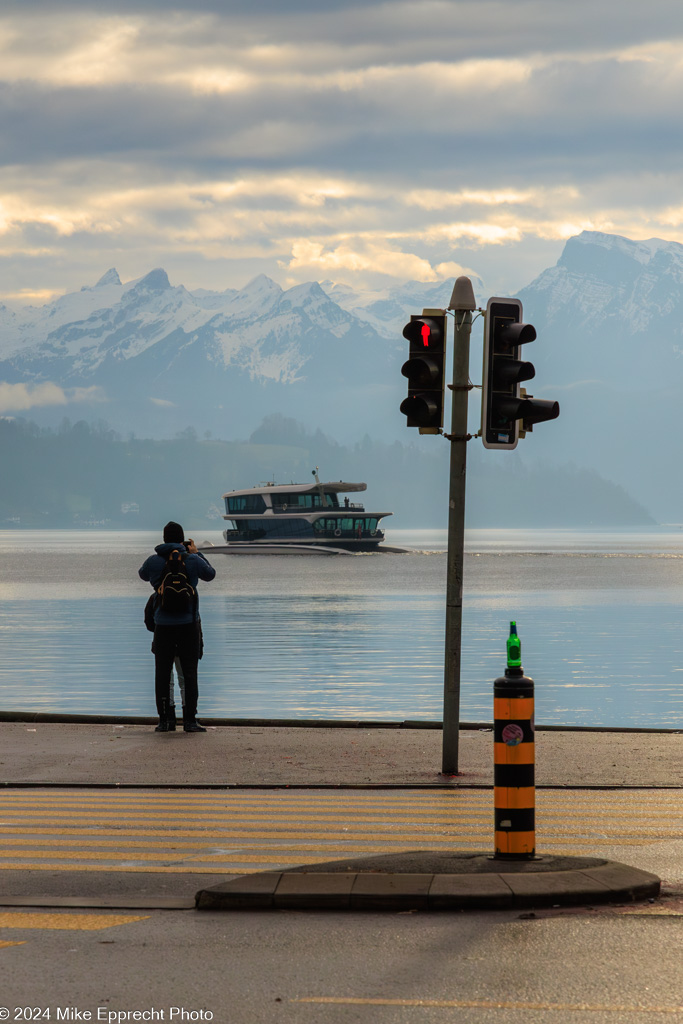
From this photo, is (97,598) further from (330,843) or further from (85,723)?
(330,843)

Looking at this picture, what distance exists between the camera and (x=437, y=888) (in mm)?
7000

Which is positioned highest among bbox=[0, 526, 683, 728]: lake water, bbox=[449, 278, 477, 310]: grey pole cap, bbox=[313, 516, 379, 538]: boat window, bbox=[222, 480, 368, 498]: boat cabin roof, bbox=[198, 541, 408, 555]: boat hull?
bbox=[222, 480, 368, 498]: boat cabin roof

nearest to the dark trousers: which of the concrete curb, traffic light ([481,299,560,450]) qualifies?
the concrete curb

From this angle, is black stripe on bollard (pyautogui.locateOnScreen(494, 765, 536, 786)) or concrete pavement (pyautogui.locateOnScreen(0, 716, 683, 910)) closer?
concrete pavement (pyautogui.locateOnScreen(0, 716, 683, 910))

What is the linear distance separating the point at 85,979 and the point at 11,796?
187 inches

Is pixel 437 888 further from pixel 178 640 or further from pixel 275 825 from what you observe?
pixel 178 640

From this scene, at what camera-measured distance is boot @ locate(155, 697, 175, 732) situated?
45.9 feet

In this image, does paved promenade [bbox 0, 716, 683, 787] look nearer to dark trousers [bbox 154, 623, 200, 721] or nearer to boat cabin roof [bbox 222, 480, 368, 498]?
dark trousers [bbox 154, 623, 200, 721]

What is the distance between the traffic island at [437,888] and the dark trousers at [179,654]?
22.0 ft

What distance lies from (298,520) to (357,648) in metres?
95.2

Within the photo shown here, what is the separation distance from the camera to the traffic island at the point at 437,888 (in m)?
6.91

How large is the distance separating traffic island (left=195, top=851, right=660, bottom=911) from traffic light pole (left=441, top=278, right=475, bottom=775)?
386 cm

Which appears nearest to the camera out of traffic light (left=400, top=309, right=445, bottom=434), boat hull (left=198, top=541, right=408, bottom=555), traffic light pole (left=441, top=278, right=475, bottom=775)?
traffic light (left=400, top=309, right=445, bottom=434)

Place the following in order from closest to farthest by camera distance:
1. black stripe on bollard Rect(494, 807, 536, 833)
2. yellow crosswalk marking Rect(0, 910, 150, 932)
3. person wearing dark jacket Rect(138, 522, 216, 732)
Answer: yellow crosswalk marking Rect(0, 910, 150, 932) → black stripe on bollard Rect(494, 807, 536, 833) → person wearing dark jacket Rect(138, 522, 216, 732)
